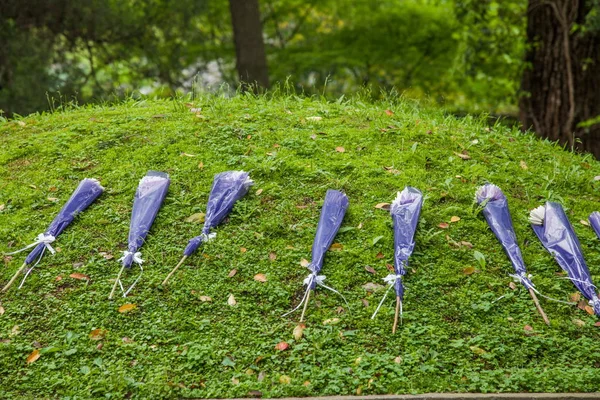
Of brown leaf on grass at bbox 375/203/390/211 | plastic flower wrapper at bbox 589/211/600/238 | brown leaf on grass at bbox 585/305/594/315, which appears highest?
brown leaf on grass at bbox 375/203/390/211

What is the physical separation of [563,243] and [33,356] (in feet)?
11.7

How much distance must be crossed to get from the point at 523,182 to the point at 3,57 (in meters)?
7.55

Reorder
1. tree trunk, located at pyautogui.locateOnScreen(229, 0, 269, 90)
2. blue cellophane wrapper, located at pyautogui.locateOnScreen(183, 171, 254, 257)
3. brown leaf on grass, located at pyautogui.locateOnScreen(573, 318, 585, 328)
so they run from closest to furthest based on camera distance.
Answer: brown leaf on grass, located at pyautogui.locateOnScreen(573, 318, 585, 328) → blue cellophane wrapper, located at pyautogui.locateOnScreen(183, 171, 254, 257) → tree trunk, located at pyautogui.locateOnScreen(229, 0, 269, 90)

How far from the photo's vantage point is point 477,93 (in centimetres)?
1154

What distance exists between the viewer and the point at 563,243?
4504mm

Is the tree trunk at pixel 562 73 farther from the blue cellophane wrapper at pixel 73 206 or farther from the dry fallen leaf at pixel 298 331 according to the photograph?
the blue cellophane wrapper at pixel 73 206

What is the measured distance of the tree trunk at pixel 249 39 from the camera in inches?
370

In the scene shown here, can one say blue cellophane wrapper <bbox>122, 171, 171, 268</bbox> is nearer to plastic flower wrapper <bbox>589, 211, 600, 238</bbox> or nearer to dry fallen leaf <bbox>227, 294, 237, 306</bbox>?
dry fallen leaf <bbox>227, 294, 237, 306</bbox>

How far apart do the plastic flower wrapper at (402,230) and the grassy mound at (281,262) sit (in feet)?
0.28

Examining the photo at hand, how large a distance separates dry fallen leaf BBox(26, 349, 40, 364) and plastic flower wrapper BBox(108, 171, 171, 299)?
0.60 m

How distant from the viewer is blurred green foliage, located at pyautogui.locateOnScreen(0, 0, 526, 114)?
8.92m

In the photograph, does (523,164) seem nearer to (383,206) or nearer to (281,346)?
(383,206)

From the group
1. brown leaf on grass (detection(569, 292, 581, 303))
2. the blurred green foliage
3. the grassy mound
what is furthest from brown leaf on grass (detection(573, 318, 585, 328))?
the blurred green foliage

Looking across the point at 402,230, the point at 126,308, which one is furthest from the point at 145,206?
the point at 402,230
